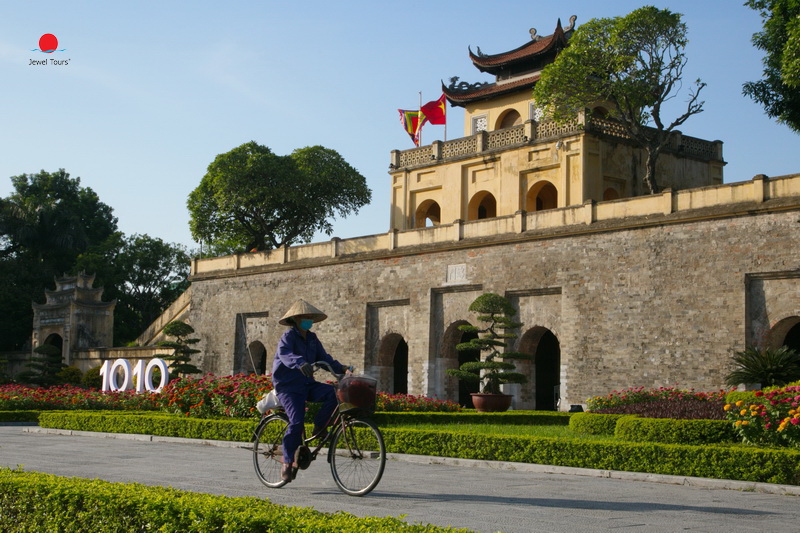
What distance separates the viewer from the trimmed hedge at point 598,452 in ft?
33.7

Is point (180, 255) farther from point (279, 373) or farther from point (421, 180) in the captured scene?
point (279, 373)

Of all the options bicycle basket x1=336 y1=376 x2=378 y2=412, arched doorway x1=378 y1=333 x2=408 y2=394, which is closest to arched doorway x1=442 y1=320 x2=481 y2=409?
arched doorway x1=378 y1=333 x2=408 y2=394

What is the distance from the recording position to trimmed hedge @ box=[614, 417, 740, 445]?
12.9 meters

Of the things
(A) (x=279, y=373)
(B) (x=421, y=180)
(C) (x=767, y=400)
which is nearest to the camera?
(A) (x=279, y=373)

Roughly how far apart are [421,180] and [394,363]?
7.71m

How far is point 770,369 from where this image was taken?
65.4ft

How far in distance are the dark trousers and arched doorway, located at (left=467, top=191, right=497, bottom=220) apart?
25.5 m

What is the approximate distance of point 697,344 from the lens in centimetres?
2275

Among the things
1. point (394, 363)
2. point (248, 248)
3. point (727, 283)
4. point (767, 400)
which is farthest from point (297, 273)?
point (767, 400)

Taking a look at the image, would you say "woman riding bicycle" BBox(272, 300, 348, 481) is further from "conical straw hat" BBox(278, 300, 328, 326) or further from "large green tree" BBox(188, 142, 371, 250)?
"large green tree" BBox(188, 142, 371, 250)

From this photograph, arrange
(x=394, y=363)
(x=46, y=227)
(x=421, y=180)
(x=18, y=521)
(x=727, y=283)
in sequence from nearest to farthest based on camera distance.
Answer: (x=18, y=521), (x=727, y=283), (x=394, y=363), (x=421, y=180), (x=46, y=227)

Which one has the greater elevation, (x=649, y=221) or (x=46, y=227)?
(x=46, y=227)

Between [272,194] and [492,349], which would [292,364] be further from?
[272,194]

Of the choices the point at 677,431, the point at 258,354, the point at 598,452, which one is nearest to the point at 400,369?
the point at 258,354
